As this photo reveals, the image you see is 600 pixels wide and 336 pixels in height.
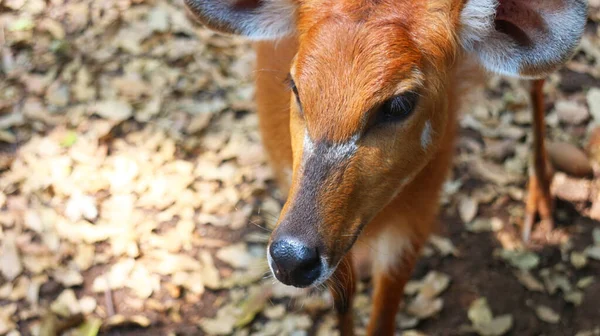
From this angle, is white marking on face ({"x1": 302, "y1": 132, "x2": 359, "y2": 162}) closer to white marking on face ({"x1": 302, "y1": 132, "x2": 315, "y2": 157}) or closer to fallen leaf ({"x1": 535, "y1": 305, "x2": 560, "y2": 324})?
white marking on face ({"x1": 302, "y1": 132, "x2": 315, "y2": 157})

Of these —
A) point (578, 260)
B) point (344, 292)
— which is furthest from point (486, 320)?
point (344, 292)

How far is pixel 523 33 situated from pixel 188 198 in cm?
270

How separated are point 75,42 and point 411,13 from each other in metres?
3.78

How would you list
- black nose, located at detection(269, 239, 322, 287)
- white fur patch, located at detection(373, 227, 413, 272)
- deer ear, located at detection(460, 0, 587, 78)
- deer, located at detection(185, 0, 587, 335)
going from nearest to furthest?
1. black nose, located at detection(269, 239, 322, 287)
2. deer, located at detection(185, 0, 587, 335)
3. deer ear, located at detection(460, 0, 587, 78)
4. white fur patch, located at detection(373, 227, 413, 272)

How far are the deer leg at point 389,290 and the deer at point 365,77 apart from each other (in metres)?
0.43

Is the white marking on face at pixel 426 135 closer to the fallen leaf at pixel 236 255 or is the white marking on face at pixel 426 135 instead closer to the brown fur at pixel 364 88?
the brown fur at pixel 364 88

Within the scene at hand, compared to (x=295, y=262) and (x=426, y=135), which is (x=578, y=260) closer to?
(x=426, y=135)

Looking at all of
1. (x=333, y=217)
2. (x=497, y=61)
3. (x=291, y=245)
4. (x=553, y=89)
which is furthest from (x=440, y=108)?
(x=553, y=89)

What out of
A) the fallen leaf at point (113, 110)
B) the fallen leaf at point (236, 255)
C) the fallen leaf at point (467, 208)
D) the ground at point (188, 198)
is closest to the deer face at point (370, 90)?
the ground at point (188, 198)

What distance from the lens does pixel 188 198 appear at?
4.72 meters

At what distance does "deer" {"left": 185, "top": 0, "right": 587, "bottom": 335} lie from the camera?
247 cm

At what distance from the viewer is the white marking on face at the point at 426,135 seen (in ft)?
9.01

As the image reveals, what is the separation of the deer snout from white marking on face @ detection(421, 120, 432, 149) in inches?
27.8

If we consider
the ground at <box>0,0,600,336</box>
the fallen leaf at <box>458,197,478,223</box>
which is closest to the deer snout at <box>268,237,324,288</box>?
the ground at <box>0,0,600,336</box>
